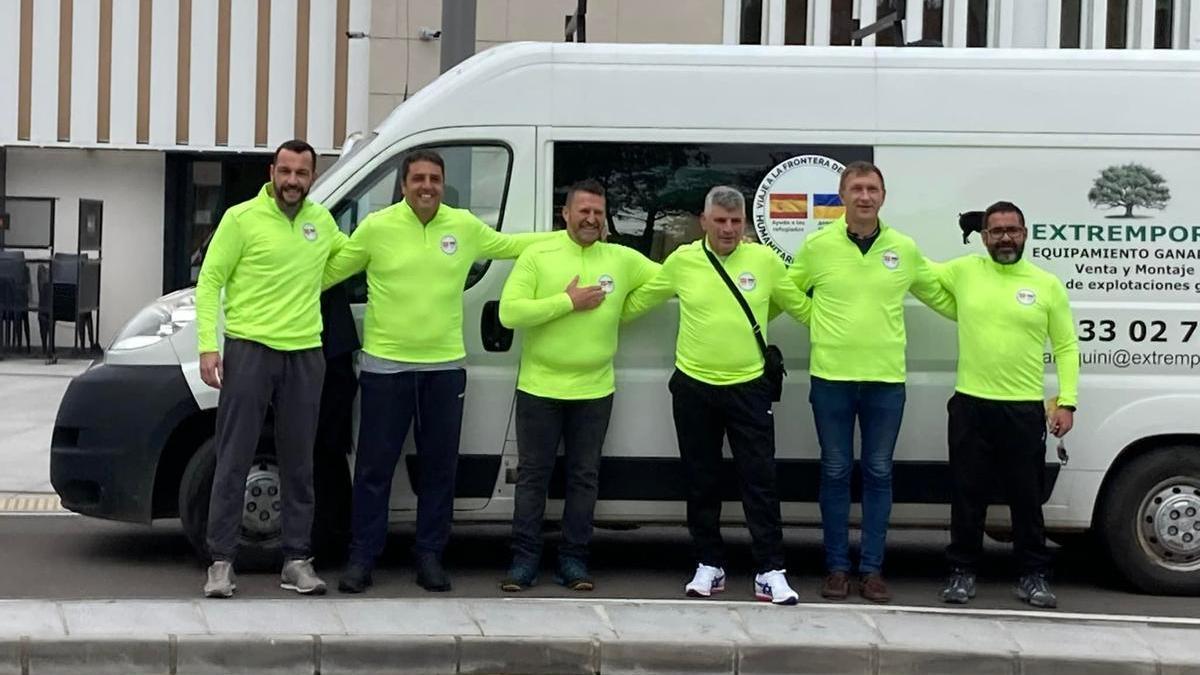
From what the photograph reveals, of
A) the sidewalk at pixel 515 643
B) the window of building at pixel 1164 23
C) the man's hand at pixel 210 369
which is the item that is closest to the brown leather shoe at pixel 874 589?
the sidewalk at pixel 515 643

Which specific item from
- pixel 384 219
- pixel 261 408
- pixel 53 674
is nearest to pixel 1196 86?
pixel 384 219

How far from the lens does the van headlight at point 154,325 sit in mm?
7164

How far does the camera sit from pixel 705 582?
23.0ft

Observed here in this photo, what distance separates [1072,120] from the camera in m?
7.13

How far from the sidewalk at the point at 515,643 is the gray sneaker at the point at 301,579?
35cm

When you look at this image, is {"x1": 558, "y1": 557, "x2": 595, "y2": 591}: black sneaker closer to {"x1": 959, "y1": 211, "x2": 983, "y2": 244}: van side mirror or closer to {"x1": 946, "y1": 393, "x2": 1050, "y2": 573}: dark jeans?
{"x1": 946, "y1": 393, "x2": 1050, "y2": 573}: dark jeans

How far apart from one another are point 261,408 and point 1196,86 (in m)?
4.45

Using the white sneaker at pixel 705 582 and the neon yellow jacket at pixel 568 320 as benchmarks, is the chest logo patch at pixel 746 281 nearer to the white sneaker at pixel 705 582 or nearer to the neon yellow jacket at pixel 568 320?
the neon yellow jacket at pixel 568 320

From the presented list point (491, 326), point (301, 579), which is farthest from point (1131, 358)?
point (301, 579)

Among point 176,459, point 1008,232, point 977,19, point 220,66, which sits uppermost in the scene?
point 977,19

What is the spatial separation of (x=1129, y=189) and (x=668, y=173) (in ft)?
6.92

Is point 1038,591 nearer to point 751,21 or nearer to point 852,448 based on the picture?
point 852,448

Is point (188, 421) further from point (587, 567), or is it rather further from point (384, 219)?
point (587, 567)

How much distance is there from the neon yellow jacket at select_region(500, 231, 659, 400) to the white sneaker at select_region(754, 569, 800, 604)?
1.09 metres
